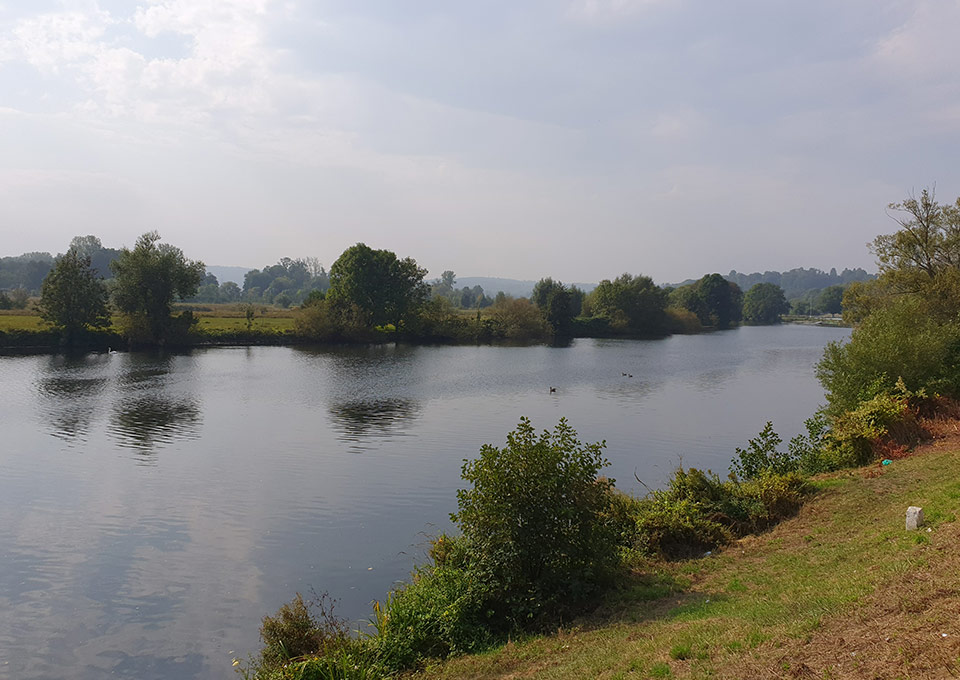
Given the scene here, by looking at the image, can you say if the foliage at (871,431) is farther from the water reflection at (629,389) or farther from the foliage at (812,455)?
the water reflection at (629,389)

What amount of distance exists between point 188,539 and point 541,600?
37.8 ft

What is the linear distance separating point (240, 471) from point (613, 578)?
17.6 metres

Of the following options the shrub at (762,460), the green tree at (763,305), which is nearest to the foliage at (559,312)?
the green tree at (763,305)

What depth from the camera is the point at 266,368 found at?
56375 mm

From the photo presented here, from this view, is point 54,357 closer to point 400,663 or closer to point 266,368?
point 266,368

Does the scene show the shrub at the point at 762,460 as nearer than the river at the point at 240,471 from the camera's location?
No

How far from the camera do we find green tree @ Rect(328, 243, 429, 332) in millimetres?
82250

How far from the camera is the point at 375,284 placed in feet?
274

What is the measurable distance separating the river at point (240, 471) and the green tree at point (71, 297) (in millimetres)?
12111

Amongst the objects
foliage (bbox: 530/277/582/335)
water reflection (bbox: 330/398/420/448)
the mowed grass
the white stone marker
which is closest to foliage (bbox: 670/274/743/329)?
foliage (bbox: 530/277/582/335)

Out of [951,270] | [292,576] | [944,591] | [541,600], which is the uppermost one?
[951,270]

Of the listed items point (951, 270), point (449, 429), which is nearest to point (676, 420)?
point (449, 429)

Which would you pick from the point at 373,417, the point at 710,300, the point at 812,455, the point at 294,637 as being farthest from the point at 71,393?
the point at 710,300

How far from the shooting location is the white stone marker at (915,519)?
1125 centimetres
